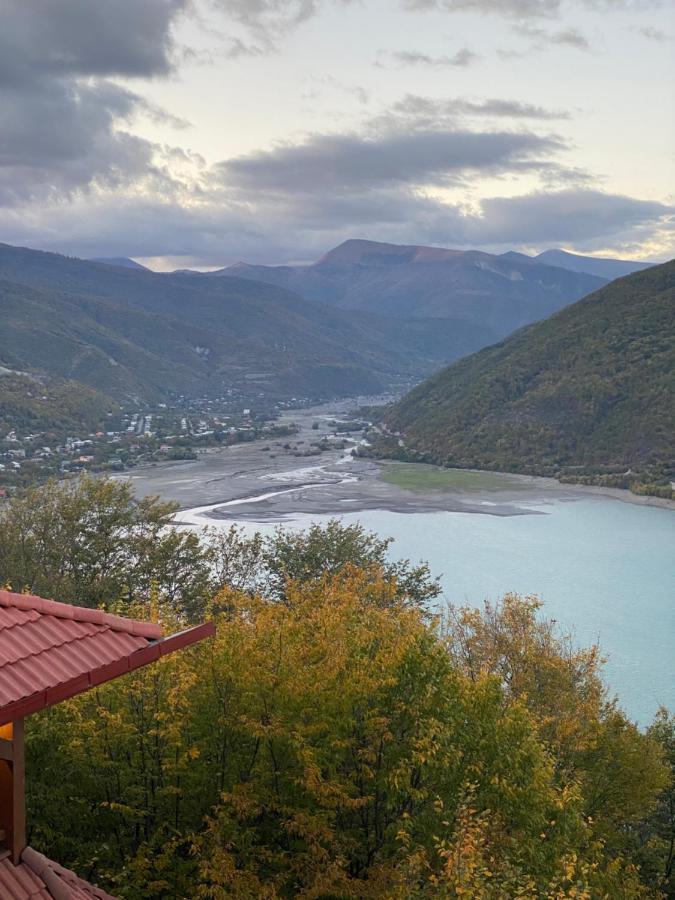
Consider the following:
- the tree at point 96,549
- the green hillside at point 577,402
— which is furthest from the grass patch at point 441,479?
the tree at point 96,549

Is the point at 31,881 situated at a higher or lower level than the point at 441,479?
higher

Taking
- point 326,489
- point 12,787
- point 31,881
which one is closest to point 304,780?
point 31,881

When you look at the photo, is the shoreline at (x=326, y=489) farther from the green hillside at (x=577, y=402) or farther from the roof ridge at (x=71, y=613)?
the roof ridge at (x=71, y=613)

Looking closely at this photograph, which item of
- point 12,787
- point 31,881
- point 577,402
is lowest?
point 577,402

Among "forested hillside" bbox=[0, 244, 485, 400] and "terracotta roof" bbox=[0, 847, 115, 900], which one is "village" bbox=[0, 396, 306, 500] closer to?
"forested hillside" bbox=[0, 244, 485, 400]

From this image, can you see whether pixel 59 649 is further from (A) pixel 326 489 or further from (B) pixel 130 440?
(B) pixel 130 440

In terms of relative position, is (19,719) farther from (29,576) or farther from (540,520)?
(540,520)
